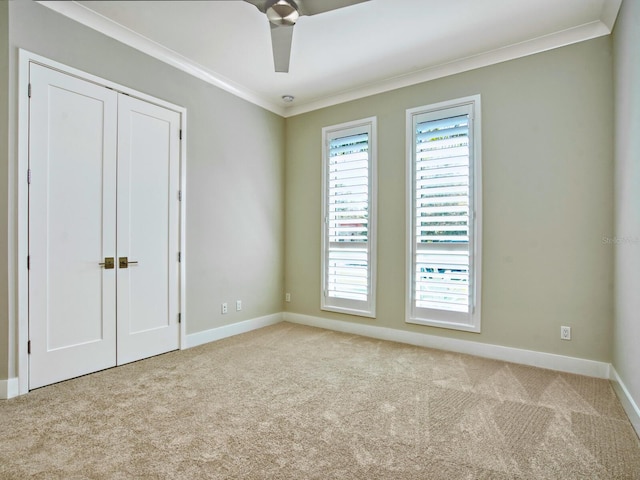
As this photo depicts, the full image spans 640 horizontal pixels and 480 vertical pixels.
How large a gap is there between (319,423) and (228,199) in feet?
8.26

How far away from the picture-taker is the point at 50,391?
2.35m

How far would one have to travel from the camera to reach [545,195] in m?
2.86

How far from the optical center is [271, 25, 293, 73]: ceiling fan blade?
87 centimetres

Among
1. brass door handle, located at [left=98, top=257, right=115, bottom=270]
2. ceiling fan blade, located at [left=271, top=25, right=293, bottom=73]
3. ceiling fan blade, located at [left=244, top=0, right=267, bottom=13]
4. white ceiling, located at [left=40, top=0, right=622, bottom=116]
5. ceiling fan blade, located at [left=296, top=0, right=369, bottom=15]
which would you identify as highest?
white ceiling, located at [left=40, top=0, right=622, bottom=116]

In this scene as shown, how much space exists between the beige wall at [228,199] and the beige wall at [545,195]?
159 centimetres

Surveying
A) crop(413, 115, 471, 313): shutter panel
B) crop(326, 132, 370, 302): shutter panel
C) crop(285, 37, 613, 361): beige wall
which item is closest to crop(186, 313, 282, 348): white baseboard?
crop(326, 132, 370, 302): shutter panel

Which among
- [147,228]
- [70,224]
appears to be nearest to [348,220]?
[147,228]

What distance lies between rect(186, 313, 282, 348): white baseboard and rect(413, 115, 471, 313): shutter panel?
1.78 m

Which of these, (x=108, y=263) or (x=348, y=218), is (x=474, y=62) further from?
(x=108, y=263)

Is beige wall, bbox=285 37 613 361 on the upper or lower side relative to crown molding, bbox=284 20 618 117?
lower

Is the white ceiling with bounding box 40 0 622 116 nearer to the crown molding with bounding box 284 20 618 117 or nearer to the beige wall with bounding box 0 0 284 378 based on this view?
the crown molding with bounding box 284 20 618 117

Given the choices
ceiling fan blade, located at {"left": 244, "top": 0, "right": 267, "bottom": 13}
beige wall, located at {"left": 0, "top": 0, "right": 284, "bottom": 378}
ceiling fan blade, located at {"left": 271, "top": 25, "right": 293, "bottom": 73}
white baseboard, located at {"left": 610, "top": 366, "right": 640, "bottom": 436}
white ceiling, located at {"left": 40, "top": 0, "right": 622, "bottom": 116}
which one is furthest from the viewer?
beige wall, located at {"left": 0, "top": 0, "right": 284, "bottom": 378}

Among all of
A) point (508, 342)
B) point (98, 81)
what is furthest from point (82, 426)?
point (508, 342)

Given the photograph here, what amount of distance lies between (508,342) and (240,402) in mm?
2237
